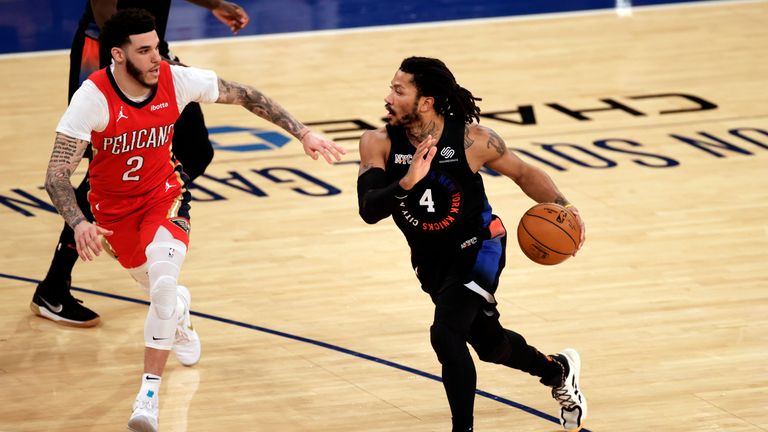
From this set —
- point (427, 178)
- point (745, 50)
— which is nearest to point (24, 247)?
point (427, 178)

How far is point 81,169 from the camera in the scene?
9.56 m

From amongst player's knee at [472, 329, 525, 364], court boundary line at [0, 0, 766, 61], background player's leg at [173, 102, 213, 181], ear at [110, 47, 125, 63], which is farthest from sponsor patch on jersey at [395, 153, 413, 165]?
court boundary line at [0, 0, 766, 61]

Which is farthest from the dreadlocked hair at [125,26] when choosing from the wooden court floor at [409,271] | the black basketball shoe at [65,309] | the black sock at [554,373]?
the black sock at [554,373]

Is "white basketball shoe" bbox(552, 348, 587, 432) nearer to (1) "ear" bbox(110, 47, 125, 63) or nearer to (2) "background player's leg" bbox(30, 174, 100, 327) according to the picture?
(1) "ear" bbox(110, 47, 125, 63)

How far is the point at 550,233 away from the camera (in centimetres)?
550

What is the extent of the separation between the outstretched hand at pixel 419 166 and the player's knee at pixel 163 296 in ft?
4.10

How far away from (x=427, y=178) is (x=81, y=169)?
483 centimetres

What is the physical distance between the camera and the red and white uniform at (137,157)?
5719 millimetres

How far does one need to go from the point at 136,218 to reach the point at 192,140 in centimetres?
113

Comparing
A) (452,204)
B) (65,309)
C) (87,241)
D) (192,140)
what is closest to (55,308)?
(65,309)

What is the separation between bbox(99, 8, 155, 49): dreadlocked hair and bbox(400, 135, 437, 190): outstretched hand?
1.41 meters

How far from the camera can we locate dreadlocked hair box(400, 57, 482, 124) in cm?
544

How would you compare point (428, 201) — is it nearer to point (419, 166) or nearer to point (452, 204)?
point (452, 204)

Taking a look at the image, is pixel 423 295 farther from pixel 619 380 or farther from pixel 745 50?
pixel 745 50
